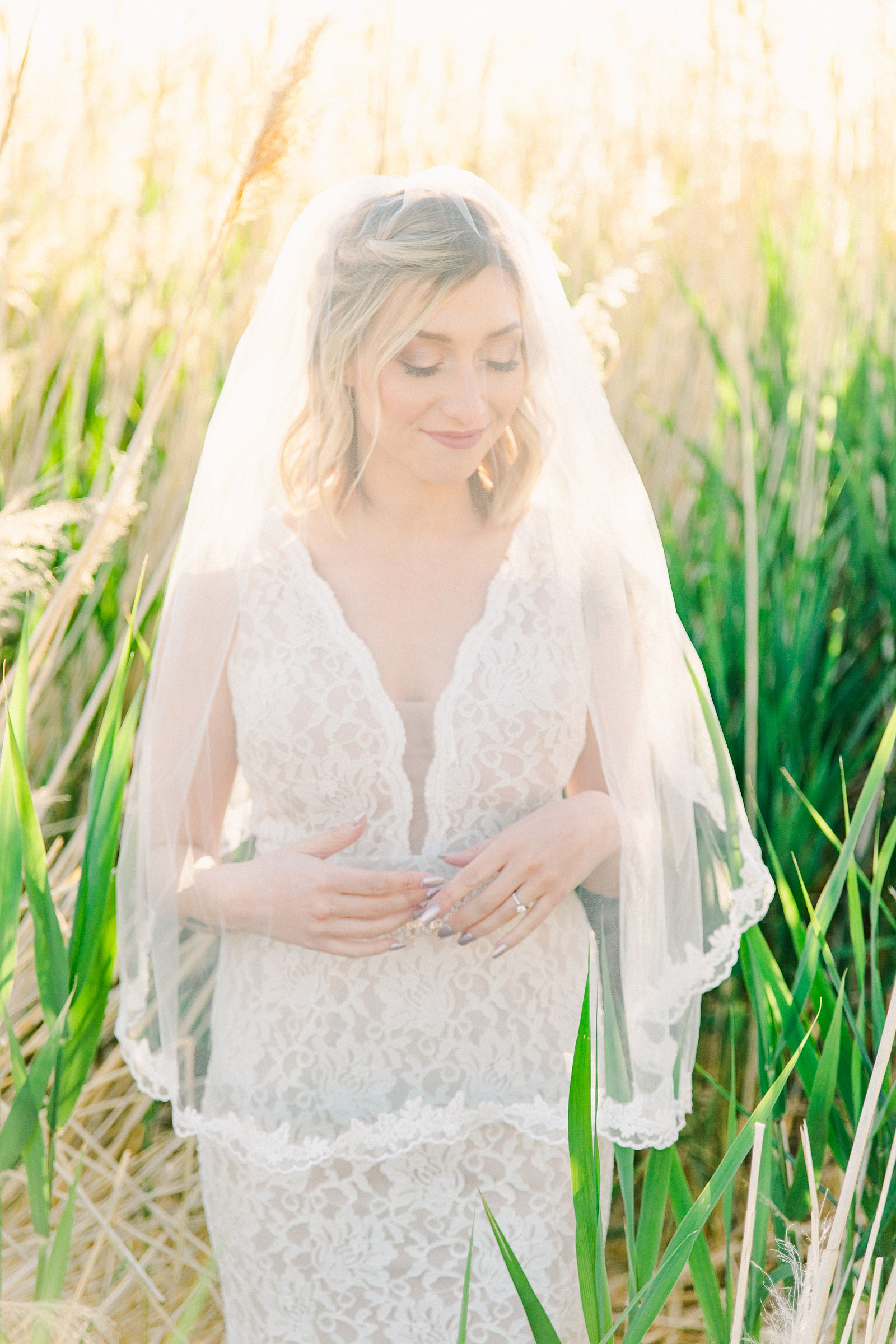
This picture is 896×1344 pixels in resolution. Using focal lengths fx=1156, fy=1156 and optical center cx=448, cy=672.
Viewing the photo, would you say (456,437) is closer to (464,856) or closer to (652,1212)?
(464,856)

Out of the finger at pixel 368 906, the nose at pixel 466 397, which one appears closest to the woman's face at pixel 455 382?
the nose at pixel 466 397

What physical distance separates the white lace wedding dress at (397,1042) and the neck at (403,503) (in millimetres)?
142

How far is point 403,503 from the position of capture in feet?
4.57

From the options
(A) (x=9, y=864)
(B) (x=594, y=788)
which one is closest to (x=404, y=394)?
(B) (x=594, y=788)

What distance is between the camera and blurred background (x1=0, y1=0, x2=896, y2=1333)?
75.2 inches

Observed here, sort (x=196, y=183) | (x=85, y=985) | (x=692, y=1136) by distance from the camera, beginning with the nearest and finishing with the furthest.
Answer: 1. (x=85, y=985)
2. (x=692, y=1136)
3. (x=196, y=183)

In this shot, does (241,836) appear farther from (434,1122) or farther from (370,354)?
(370,354)

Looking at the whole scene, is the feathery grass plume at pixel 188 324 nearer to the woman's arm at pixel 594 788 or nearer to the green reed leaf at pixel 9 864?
the green reed leaf at pixel 9 864

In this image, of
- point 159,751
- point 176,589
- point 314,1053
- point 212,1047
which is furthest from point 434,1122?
point 176,589

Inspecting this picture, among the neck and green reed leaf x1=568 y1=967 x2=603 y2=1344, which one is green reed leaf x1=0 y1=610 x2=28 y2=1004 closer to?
the neck

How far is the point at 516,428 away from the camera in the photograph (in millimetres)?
1420

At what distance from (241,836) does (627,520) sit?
0.64 m

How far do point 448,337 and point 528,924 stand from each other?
63 centimetres

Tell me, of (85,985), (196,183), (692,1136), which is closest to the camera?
(85,985)
